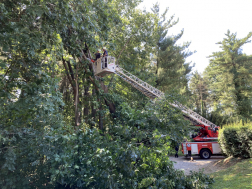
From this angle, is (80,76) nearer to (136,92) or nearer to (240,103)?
(136,92)

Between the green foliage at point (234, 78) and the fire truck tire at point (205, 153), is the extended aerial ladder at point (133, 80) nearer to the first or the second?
the fire truck tire at point (205, 153)

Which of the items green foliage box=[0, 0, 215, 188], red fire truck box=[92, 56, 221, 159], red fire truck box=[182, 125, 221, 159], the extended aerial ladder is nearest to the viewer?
green foliage box=[0, 0, 215, 188]

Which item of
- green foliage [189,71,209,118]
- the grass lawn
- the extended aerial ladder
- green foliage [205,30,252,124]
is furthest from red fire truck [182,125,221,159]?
green foliage [189,71,209,118]

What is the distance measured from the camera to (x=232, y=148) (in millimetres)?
11398

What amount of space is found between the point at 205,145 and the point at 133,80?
770 cm

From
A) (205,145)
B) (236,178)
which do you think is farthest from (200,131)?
(236,178)

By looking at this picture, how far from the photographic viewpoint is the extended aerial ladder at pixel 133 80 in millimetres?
10312

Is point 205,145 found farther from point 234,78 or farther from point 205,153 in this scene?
point 234,78

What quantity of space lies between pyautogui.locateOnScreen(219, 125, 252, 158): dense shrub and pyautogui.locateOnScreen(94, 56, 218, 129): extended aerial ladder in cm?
273

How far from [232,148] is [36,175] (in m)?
10.8

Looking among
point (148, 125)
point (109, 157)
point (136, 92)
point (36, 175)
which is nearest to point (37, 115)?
point (36, 175)

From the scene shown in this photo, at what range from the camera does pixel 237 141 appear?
1120 centimetres

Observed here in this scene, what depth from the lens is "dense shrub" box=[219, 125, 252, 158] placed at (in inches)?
411

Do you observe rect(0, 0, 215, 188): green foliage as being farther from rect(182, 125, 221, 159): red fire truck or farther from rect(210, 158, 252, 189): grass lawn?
rect(182, 125, 221, 159): red fire truck
